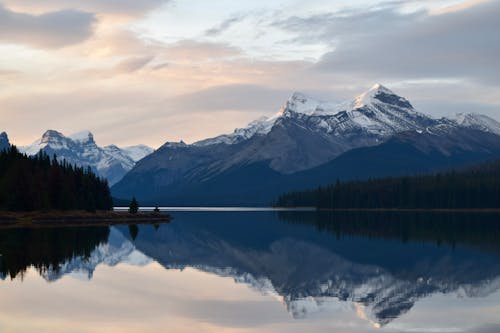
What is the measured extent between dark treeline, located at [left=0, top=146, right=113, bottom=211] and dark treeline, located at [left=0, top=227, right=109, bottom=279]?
39.6 m

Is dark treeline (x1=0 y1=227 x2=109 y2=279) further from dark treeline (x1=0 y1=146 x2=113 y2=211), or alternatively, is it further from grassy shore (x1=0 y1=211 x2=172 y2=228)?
dark treeline (x1=0 y1=146 x2=113 y2=211)

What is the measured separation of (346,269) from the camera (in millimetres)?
70875

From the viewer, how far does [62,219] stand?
153750 mm

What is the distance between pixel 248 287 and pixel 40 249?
33.9m

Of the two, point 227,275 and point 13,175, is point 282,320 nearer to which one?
point 227,275

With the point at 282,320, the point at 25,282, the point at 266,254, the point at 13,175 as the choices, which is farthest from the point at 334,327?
the point at 13,175

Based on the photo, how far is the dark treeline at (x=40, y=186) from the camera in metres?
152

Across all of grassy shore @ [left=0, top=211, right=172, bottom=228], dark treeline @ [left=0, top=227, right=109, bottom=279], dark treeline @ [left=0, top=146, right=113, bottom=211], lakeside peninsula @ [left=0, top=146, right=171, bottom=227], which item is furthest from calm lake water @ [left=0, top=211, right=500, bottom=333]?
dark treeline @ [left=0, top=146, right=113, bottom=211]

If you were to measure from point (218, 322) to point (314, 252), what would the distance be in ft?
169

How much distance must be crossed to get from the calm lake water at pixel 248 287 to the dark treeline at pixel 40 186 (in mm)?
52447

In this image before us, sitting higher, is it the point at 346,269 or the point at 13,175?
the point at 13,175

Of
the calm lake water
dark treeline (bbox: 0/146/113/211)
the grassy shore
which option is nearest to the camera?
the calm lake water

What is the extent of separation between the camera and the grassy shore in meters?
143

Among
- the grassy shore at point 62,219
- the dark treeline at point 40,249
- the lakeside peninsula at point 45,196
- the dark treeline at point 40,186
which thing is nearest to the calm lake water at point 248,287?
the dark treeline at point 40,249
